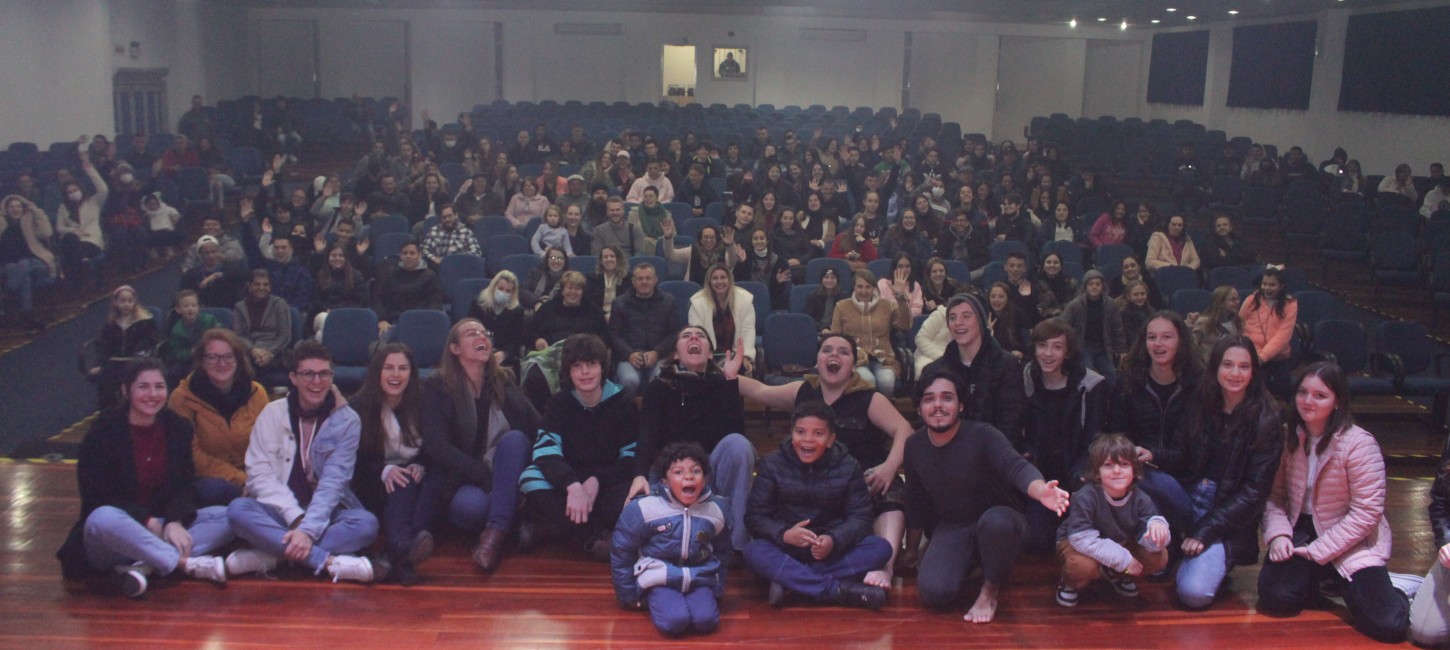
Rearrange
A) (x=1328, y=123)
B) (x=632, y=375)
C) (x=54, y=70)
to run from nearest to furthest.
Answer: (x=632, y=375) < (x=54, y=70) < (x=1328, y=123)

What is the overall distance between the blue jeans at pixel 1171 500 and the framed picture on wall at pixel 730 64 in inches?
669

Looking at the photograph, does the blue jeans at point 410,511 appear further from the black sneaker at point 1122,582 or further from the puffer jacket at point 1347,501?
the puffer jacket at point 1347,501

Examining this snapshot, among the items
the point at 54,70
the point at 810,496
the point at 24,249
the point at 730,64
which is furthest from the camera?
the point at 730,64

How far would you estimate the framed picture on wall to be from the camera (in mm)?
20328

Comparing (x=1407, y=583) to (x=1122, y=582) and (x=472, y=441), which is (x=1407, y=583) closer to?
(x=1122, y=582)

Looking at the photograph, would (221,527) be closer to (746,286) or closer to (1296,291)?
(746,286)

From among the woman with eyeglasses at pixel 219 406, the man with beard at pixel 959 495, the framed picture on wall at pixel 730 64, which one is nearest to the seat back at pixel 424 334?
the woman with eyeglasses at pixel 219 406

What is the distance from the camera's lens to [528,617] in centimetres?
385

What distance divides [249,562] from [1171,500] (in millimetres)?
3393

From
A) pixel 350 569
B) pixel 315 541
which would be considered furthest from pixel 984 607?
pixel 315 541

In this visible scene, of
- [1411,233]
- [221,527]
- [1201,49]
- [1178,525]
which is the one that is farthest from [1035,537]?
[1201,49]

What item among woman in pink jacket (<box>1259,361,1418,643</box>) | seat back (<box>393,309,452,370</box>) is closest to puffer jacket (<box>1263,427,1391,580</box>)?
woman in pink jacket (<box>1259,361,1418,643</box>)

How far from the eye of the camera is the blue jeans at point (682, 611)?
369 cm

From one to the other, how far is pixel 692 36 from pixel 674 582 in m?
17.6
